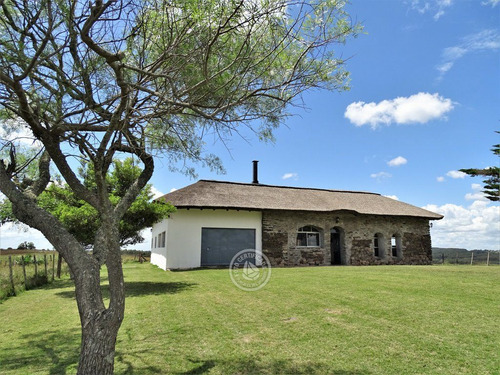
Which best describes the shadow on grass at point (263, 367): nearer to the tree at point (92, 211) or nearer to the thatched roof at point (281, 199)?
the tree at point (92, 211)

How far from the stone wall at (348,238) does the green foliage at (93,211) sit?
7.25m

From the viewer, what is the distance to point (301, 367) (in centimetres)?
387

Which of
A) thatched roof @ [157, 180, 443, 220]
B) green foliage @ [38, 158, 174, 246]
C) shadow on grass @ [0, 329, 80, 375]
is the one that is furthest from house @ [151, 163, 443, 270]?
shadow on grass @ [0, 329, 80, 375]

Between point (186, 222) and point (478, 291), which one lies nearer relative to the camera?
point (478, 291)

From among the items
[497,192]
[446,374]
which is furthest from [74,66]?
[497,192]

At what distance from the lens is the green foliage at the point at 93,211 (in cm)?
1039

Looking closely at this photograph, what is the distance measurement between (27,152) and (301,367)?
5502 millimetres

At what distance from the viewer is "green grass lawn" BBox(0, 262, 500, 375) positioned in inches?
156

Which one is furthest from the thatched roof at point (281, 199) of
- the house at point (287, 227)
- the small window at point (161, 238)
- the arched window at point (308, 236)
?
the small window at point (161, 238)

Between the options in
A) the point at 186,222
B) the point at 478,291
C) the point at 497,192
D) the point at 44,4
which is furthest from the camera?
the point at 497,192

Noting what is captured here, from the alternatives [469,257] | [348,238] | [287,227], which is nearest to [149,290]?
[287,227]

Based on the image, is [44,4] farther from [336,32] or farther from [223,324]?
[223,324]

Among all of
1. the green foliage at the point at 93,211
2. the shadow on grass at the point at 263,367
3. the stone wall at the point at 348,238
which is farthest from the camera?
the stone wall at the point at 348,238

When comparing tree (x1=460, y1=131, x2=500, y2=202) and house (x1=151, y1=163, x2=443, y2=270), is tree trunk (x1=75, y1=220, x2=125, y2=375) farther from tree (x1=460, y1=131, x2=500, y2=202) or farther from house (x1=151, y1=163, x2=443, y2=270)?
tree (x1=460, y1=131, x2=500, y2=202)
